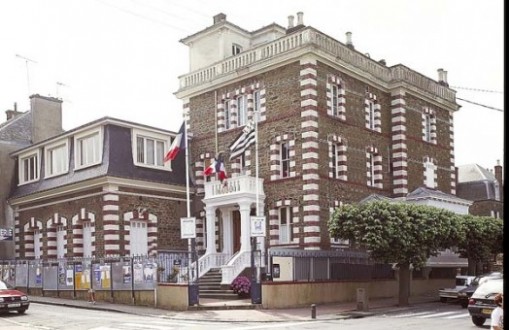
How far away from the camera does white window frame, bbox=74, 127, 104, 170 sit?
111 feet

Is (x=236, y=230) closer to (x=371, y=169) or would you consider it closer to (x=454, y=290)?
(x=371, y=169)

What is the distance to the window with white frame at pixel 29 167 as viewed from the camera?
38375mm

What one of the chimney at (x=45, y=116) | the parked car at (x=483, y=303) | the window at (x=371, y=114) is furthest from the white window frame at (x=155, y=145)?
the parked car at (x=483, y=303)

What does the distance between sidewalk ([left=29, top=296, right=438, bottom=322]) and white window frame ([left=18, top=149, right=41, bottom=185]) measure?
1072 cm

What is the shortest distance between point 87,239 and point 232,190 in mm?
8274

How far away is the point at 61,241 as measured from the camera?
35781mm

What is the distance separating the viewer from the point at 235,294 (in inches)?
1097

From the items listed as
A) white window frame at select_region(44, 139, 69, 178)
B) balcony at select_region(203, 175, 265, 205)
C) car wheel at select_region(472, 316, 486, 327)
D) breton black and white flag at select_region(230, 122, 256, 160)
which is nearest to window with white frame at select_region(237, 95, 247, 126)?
balcony at select_region(203, 175, 265, 205)

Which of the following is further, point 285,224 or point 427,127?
point 427,127

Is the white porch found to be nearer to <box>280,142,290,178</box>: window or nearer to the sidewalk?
<box>280,142,290,178</box>: window

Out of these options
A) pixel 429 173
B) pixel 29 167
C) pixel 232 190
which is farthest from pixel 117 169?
pixel 429 173

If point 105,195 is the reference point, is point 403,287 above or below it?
below

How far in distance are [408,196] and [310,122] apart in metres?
8.13

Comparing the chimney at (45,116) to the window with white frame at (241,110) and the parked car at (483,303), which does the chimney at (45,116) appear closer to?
the window with white frame at (241,110)
